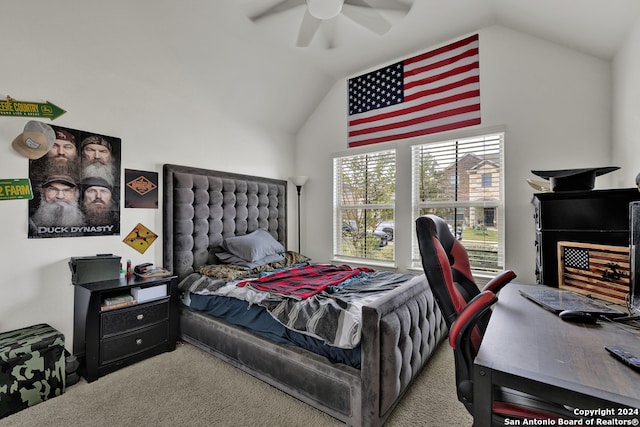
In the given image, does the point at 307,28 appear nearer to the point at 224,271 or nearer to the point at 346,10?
the point at 346,10

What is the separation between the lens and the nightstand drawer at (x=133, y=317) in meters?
2.21

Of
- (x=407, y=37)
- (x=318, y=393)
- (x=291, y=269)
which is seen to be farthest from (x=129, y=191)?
(x=407, y=37)

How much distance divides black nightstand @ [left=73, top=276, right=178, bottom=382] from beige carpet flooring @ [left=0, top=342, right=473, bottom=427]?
0.12m

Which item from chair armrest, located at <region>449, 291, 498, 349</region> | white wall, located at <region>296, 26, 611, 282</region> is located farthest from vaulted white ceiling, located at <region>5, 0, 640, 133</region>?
chair armrest, located at <region>449, 291, 498, 349</region>

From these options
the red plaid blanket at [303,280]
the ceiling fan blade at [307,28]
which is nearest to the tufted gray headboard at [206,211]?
the red plaid blanket at [303,280]

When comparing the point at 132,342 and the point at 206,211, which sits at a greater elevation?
the point at 206,211

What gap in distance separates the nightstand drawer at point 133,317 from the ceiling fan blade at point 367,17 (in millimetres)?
2760

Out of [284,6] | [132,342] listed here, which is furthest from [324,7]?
[132,342]

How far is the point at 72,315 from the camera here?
237 cm

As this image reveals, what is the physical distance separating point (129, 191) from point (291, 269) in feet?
5.79

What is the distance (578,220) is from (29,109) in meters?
3.89

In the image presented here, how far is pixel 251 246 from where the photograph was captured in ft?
10.5

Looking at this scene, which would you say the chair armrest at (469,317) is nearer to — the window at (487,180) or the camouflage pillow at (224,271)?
the camouflage pillow at (224,271)

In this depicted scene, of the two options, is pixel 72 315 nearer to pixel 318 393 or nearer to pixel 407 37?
pixel 318 393
